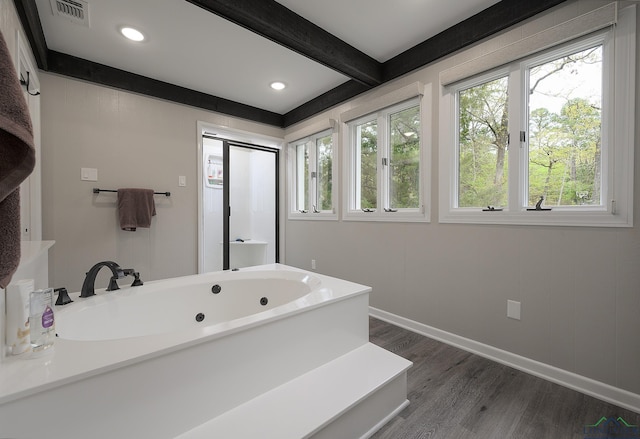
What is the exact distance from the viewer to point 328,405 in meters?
1.16

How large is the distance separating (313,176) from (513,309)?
2503 millimetres

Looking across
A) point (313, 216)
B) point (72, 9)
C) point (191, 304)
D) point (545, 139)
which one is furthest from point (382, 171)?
point (72, 9)

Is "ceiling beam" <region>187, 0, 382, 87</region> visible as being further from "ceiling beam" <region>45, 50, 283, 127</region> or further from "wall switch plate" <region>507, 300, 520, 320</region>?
"wall switch plate" <region>507, 300, 520, 320</region>

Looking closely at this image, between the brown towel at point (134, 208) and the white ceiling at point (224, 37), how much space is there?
1.20 meters

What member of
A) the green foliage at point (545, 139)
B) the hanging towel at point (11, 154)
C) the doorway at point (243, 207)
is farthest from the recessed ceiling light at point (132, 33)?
the green foliage at point (545, 139)

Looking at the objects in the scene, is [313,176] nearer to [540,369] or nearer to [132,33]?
[132,33]

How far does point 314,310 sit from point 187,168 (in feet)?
8.04

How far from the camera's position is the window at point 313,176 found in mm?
3350

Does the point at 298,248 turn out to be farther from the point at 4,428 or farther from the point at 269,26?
the point at 4,428

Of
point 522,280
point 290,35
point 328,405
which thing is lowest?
point 328,405

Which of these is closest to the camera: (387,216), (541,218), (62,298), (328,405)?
(328,405)

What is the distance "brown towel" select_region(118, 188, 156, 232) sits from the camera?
259 centimetres

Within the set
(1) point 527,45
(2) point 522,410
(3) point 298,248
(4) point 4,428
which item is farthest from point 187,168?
(2) point 522,410

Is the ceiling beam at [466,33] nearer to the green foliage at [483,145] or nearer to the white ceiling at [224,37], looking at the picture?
the white ceiling at [224,37]
